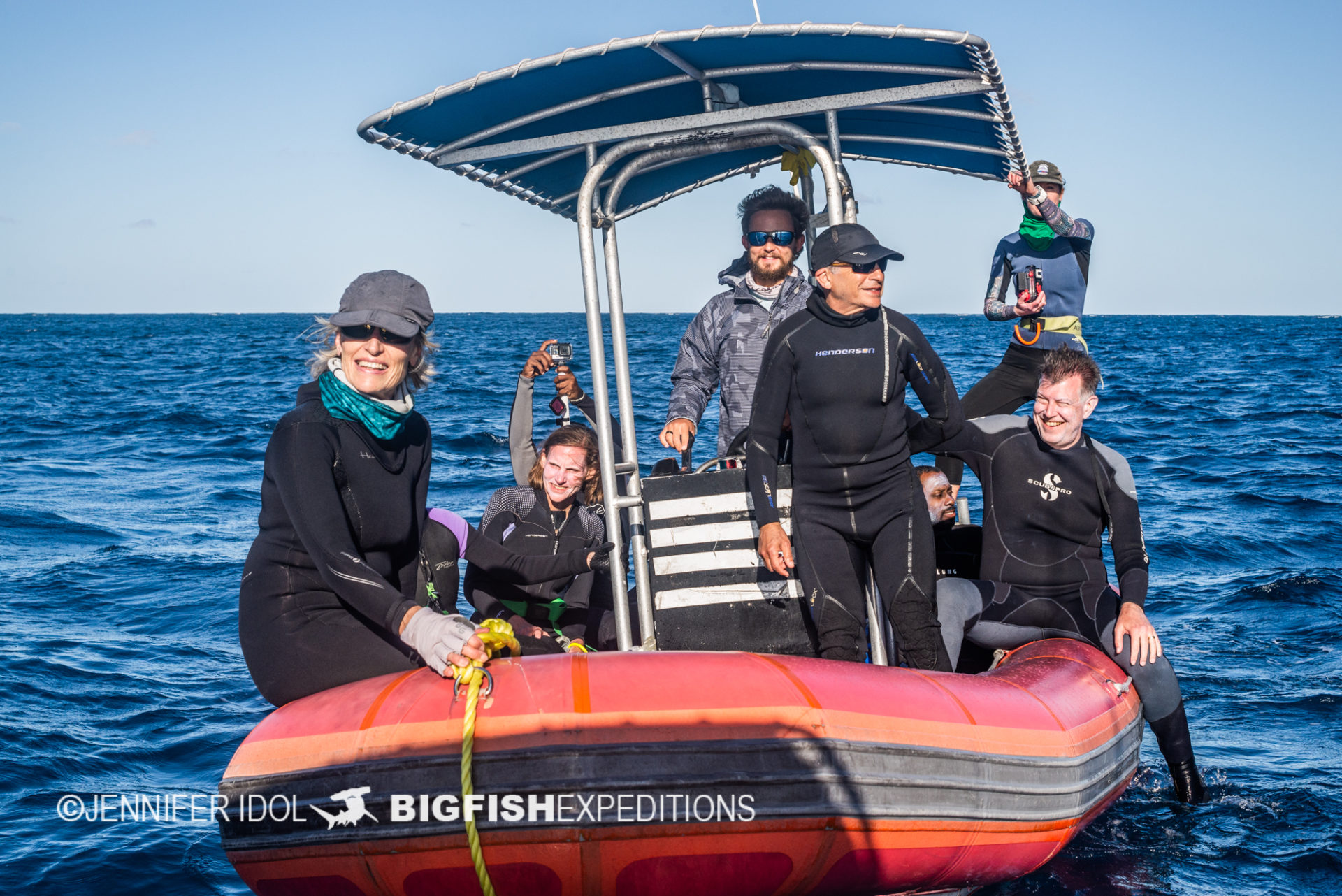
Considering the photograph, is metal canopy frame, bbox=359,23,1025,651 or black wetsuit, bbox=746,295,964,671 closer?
black wetsuit, bbox=746,295,964,671

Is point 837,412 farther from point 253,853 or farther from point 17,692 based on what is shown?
point 17,692

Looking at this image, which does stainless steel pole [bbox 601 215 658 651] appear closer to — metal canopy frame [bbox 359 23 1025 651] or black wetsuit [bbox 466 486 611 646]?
metal canopy frame [bbox 359 23 1025 651]

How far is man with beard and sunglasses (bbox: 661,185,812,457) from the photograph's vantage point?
474cm

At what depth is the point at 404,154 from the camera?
469 centimetres

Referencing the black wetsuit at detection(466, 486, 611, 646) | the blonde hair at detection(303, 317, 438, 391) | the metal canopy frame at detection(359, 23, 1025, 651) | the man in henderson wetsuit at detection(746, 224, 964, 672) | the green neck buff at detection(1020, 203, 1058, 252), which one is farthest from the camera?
the green neck buff at detection(1020, 203, 1058, 252)

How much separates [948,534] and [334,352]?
10.1 feet

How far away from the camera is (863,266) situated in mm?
3924

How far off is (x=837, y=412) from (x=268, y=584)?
2.00 meters

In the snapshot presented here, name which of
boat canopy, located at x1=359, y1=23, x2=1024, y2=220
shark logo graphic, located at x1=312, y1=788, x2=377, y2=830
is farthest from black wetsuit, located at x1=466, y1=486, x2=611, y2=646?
shark logo graphic, located at x1=312, y1=788, x2=377, y2=830

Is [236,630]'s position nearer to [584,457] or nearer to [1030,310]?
[584,457]

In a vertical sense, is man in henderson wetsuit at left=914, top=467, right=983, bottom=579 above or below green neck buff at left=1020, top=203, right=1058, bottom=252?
below

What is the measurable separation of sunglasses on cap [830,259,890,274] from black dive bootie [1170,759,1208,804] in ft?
8.14

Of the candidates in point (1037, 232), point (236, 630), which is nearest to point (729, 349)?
point (1037, 232)

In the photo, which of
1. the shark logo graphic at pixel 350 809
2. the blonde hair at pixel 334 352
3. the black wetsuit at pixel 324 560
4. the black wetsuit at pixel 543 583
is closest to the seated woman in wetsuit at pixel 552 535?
the black wetsuit at pixel 543 583
